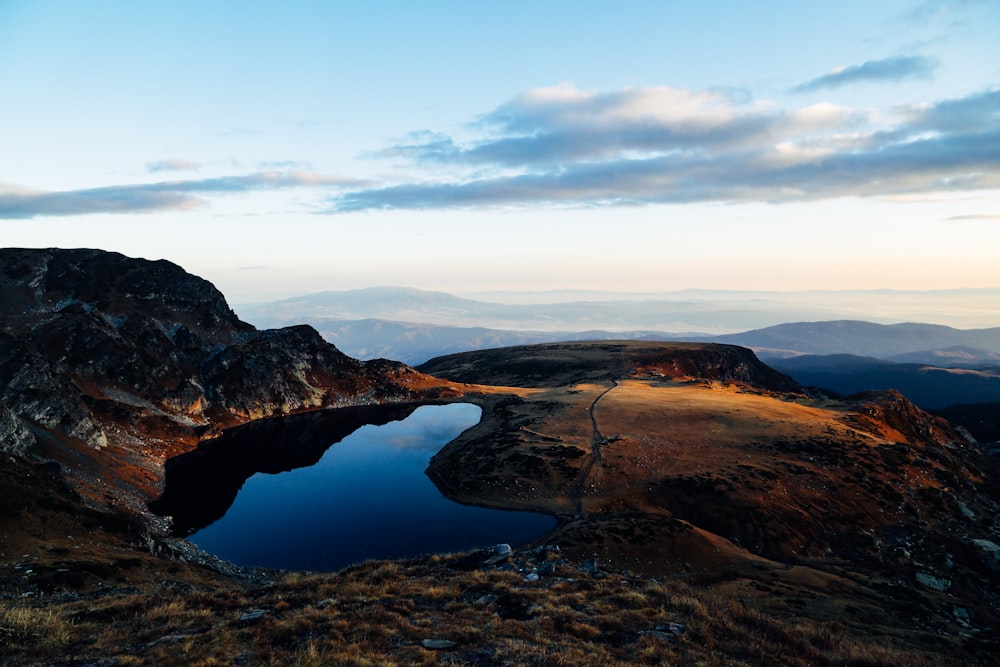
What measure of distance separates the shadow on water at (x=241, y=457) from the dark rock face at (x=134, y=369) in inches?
116

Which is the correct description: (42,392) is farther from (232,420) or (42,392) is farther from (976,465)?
(976,465)

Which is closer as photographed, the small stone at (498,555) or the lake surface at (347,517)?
the small stone at (498,555)

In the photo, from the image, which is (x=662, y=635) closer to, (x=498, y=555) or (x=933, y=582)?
(x=498, y=555)

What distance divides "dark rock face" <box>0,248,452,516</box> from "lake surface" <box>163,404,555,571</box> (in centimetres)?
1119

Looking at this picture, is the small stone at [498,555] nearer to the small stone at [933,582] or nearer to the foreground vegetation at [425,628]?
the foreground vegetation at [425,628]

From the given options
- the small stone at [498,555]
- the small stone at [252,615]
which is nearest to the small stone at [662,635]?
the small stone at [498,555]

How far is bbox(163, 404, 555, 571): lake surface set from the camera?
50406 millimetres

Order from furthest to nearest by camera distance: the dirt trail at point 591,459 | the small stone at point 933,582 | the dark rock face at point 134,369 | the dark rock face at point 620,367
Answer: the dark rock face at point 620,367
the dark rock face at point 134,369
the dirt trail at point 591,459
the small stone at point 933,582

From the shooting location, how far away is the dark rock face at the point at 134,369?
68.0 metres

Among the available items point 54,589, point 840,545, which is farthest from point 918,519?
point 54,589

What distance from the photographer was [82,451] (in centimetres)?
6606

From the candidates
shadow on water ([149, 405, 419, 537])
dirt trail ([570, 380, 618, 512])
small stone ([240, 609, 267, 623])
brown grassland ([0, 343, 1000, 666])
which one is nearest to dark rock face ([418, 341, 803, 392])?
brown grassland ([0, 343, 1000, 666])

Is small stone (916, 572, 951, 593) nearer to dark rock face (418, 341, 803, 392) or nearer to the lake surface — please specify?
the lake surface

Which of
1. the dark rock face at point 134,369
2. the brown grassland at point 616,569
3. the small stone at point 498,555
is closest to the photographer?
the brown grassland at point 616,569
